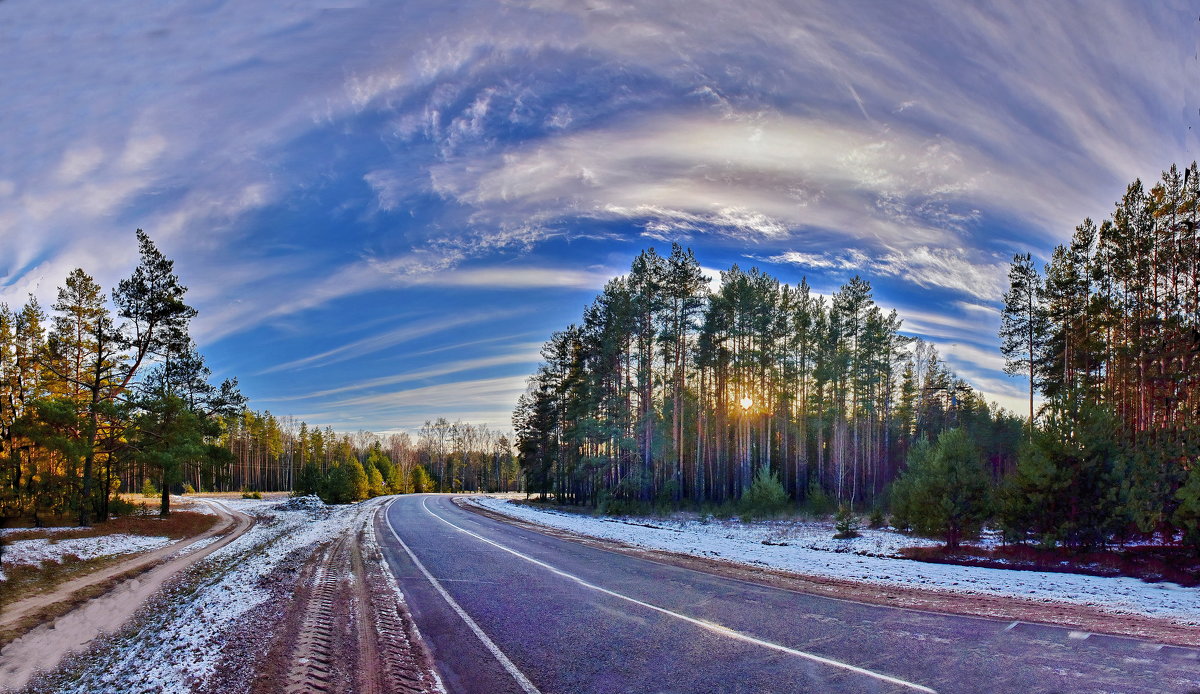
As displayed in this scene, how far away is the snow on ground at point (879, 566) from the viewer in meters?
9.33

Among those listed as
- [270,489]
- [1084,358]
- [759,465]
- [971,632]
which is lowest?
[270,489]

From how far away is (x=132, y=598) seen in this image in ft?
34.0

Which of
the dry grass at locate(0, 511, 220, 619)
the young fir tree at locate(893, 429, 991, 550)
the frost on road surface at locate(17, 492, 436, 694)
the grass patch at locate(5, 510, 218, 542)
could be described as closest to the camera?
the frost on road surface at locate(17, 492, 436, 694)

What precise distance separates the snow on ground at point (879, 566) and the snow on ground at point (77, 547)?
14.8 m

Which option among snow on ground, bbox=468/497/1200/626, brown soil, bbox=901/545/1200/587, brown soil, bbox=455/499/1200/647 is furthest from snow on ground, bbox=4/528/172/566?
brown soil, bbox=901/545/1200/587

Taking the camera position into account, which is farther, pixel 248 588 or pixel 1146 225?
pixel 1146 225

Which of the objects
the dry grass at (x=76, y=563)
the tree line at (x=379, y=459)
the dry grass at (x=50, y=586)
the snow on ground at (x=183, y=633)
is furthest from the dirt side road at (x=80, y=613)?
the tree line at (x=379, y=459)

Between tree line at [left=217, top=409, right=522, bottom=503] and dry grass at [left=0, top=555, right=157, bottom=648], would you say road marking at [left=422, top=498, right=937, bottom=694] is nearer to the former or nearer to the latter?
dry grass at [left=0, top=555, right=157, bottom=648]

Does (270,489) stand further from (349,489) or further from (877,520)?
(877,520)

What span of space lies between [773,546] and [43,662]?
1636cm

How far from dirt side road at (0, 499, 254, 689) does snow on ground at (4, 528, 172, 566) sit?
195cm

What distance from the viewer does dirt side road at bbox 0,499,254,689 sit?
22.0 ft

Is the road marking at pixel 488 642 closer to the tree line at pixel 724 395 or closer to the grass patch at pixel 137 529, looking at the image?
the grass patch at pixel 137 529

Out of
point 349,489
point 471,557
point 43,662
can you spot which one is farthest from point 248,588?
point 349,489
